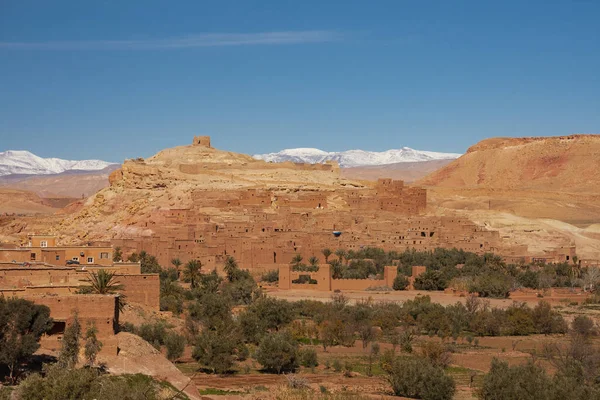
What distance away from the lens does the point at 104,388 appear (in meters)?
16.8

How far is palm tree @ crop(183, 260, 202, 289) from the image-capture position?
4461 cm

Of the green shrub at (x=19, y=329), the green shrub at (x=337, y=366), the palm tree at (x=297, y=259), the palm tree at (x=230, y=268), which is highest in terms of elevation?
the palm tree at (x=297, y=259)

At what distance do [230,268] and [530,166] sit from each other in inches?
3481

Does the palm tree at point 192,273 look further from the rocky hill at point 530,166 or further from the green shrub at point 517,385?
the rocky hill at point 530,166

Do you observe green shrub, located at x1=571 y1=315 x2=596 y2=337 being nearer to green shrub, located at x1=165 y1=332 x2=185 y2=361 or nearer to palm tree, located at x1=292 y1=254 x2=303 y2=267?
green shrub, located at x1=165 y1=332 x2=185 y2=361

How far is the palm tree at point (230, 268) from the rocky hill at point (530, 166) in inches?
2788

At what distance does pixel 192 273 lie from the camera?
45000 millimetres

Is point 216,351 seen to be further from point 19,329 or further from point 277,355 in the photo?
point 19,329

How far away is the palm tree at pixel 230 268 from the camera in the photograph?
47.7 metres

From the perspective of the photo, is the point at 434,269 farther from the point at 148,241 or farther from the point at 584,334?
the point at 584,334

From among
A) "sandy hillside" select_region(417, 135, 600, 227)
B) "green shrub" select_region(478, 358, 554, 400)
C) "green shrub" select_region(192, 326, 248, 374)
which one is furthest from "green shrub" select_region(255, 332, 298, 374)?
"sandy hillside" select_region(417, 135, 600, 227)

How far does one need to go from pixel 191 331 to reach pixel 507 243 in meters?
38.0

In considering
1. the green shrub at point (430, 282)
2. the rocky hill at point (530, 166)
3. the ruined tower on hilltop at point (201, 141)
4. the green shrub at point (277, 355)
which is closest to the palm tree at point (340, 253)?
the green shrub at point (430, 282)

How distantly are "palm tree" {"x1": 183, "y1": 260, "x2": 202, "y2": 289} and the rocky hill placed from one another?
73.8 m
